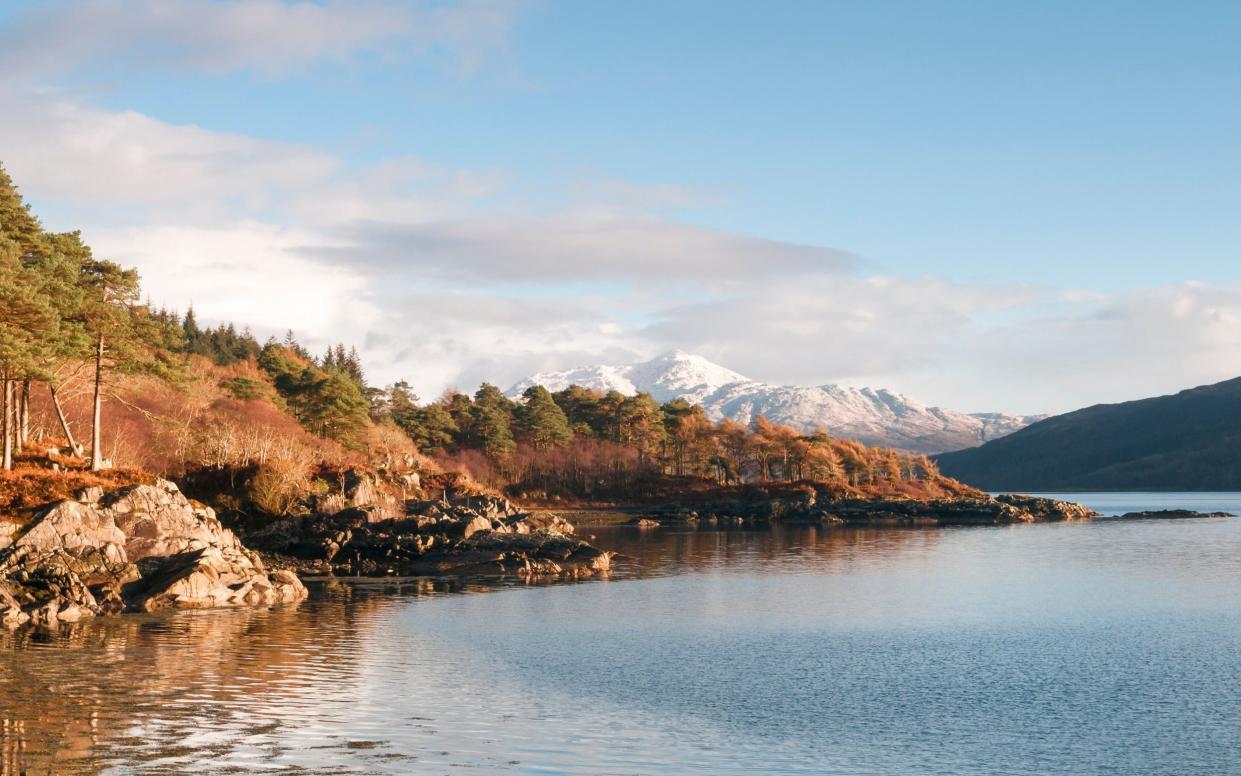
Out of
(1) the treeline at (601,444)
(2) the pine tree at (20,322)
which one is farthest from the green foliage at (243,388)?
(2) the pine tree at (20,322)

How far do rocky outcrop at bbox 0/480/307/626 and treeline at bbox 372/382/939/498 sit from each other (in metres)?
90.6

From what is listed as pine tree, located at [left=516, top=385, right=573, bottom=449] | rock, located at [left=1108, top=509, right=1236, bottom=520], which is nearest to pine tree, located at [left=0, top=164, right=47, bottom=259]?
pine tree, located at [left=516, top=385, right=573, bottom=449]

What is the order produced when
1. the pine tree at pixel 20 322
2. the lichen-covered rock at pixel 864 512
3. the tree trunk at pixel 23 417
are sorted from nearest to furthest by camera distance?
the pine tree at pixel 20 322
the tree trunk at pixel 23 417
the lichen-covered rock at pixel 864 512

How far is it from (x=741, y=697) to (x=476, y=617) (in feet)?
55.7

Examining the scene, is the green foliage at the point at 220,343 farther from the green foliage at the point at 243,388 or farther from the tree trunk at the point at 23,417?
the tree trunk at the point at 23,417

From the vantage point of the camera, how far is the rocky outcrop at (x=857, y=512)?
126188mm

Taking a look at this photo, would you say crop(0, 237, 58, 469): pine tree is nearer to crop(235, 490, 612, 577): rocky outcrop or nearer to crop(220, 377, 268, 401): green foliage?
crop(235, 490, 612, 577): rocky outcrop

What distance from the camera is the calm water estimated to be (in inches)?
793

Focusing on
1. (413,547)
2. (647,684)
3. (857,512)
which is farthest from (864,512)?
(647,684)

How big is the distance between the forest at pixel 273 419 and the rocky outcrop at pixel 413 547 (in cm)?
→ 444

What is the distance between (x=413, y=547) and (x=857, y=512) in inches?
3159

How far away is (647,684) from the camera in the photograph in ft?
92.3

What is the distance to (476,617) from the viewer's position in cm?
4106

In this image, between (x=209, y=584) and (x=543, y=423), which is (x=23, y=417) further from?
(x=543, y=423)
